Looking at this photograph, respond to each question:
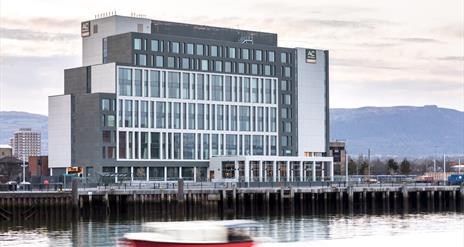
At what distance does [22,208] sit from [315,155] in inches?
3413

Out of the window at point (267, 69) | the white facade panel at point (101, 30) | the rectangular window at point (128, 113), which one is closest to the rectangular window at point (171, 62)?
the white facade panel at point (101, 30)

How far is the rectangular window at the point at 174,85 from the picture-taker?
176m

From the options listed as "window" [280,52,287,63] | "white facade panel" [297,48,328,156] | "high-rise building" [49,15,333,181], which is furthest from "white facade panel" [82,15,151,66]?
"white facade panel" [297,48,328,156]

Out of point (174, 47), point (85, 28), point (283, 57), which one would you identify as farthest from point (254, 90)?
point (85, 28)

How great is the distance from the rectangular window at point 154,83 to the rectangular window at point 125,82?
4033 millimetres

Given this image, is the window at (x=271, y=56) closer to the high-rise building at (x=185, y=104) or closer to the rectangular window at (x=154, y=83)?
the high-rise building at (x=185, y=104)

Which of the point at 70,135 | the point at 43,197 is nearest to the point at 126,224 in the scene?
the point at 43,197

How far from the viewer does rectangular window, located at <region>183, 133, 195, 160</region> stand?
176500 millimetres

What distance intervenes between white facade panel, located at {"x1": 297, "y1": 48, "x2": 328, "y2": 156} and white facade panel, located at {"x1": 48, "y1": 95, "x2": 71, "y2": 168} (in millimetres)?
39975

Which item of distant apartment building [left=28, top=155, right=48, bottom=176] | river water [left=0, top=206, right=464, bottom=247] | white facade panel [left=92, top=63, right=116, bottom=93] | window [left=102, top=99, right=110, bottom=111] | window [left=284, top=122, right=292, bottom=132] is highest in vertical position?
Result: white facade panel [left=92, top=63, right=116, bottom=93]

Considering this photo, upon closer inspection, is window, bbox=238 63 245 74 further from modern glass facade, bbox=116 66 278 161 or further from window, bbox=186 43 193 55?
window, bbox=186 43 193 55

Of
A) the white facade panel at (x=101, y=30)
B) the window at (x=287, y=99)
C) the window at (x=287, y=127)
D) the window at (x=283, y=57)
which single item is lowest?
the window at (x=287, y=127)

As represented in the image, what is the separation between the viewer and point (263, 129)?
7328 inches

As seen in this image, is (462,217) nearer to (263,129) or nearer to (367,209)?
(367,209)
